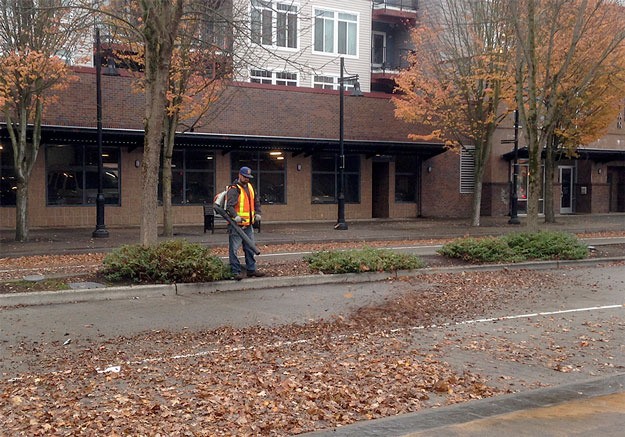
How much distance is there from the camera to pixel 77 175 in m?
25.1

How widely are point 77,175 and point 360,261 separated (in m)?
15.6

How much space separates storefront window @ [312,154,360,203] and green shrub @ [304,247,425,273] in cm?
1631

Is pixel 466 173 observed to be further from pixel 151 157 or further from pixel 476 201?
pixel 151 157

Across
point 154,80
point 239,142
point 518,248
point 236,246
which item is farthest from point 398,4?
point 236,246

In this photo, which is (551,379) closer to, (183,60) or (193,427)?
(193,427)

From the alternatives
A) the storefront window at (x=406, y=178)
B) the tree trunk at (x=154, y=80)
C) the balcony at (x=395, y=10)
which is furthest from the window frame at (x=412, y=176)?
the tree trunk at (x=154, y=80)

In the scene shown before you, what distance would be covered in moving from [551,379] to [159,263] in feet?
21.8

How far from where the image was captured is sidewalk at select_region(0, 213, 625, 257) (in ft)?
61.0

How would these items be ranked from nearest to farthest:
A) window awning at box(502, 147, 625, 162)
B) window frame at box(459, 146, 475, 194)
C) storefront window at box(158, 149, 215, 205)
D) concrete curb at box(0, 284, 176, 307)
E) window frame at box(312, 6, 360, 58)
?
concrete curb at box(0, 284, 176, 307), storefront window at box(158, 149, 215, 205), window frame at box(312, 6, 360, 58), window frame at box(459, 146, 475, 194), window awning at box(502, 147, 625, 162)

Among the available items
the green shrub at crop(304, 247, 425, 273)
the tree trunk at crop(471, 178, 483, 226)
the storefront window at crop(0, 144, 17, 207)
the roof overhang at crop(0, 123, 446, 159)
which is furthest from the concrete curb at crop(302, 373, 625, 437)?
the storefront window at crop(0, 144, 17, 207)

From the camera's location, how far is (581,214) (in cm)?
3672

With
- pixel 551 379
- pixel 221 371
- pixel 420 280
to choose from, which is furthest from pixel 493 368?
pixel 420 280

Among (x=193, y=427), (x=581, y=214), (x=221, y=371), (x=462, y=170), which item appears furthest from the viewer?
(x=581, y=214)

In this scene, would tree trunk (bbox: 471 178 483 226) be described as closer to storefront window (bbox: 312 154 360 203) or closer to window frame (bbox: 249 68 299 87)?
storefront window (bbox: 312 154 360 203)
